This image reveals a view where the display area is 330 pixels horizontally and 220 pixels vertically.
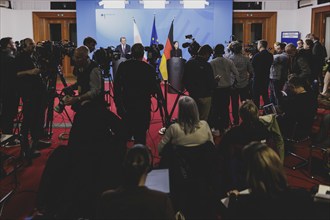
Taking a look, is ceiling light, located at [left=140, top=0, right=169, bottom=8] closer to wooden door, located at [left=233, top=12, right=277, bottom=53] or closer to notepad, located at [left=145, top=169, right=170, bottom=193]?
wooden door, located at [left=233, top=12, right=277, bottom=53]

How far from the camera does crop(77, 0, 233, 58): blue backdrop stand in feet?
41.4

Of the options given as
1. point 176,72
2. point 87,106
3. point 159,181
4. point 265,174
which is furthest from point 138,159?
point 176,72

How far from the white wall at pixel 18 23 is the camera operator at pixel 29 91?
28.8ft

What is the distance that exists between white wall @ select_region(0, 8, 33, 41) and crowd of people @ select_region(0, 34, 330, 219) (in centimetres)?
860

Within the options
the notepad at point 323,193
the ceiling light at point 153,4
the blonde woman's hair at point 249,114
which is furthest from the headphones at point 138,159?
the ceiling light at point 153,4

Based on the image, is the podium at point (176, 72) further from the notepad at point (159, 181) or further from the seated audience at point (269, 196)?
the seated audience at point (269, 196)

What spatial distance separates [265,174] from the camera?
190cm

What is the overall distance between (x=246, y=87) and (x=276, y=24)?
27.4ft

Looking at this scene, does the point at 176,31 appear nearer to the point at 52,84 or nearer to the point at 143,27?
the point at 143,27

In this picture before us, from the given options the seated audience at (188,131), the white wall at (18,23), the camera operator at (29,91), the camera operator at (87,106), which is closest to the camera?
the seated audience at (188,131)

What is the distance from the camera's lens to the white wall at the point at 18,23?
12828mm

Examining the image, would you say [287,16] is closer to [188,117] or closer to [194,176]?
[188,117]

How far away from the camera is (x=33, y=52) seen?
5.07 meters

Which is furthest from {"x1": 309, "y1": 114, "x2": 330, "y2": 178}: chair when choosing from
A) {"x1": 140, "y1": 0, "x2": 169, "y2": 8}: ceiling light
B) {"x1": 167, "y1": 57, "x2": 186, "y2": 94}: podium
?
{"x1": 140, "y1": 0, "x2": 169, "y2": 8}: ceiling light
